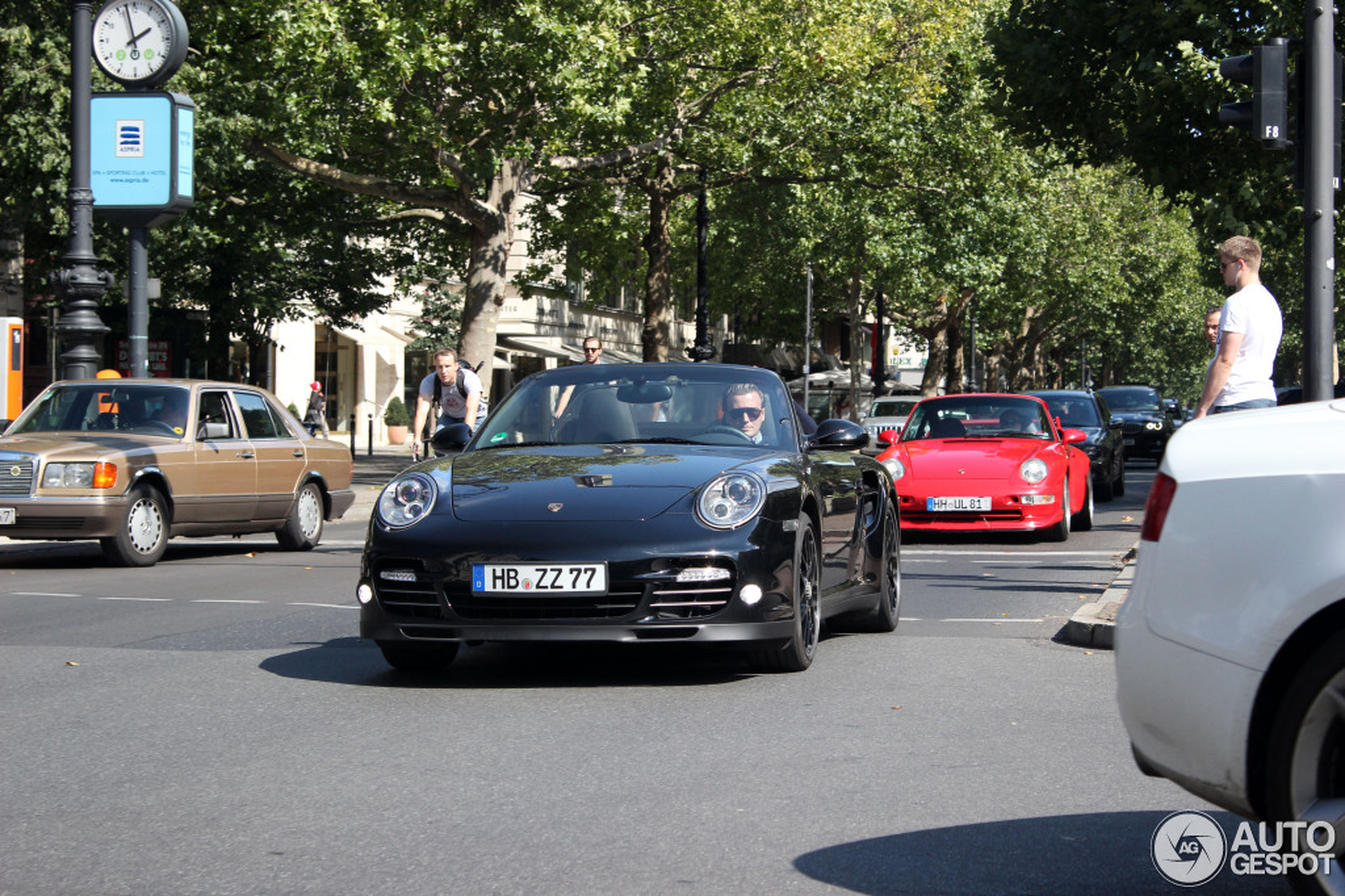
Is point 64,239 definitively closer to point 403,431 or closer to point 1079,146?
Result: point 1079,146

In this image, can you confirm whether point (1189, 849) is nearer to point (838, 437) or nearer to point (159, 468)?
point (838, 437)

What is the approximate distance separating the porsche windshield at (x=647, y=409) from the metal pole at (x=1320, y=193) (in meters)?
2.95

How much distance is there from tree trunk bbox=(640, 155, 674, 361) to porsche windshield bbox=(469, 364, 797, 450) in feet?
78.1

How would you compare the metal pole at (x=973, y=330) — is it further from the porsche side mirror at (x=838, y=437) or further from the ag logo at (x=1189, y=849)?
the ag logo at (x=1189, y=849)

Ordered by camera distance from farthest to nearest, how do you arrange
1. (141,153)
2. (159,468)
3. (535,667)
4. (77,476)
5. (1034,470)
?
(141,153) < (1034,470) < (159,468) < (77,476) < (535,667)

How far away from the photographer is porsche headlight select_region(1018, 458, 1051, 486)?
16.2 m

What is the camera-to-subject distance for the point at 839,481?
28.8 feet

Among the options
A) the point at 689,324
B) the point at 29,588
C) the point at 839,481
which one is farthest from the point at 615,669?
the point at 689,324

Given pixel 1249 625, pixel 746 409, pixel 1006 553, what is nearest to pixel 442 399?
pixel 1006 553

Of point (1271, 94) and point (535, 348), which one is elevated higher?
point (535, 348)

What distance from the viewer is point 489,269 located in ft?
87.2

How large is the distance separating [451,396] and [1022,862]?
36.0 feet

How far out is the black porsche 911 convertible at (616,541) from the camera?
23.3 ft
